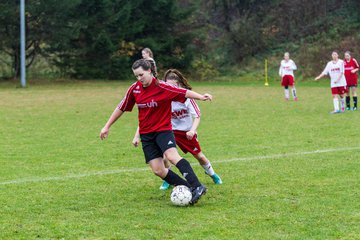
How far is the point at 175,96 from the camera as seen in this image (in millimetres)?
7719

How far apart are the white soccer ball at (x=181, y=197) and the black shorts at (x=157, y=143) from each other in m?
0.51

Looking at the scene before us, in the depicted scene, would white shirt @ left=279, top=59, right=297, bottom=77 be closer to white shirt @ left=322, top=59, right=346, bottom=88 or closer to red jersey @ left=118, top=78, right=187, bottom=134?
white shirt @ left=322, top=59, right=346, bottom=88

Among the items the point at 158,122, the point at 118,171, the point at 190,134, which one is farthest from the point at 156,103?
the point at 118,171

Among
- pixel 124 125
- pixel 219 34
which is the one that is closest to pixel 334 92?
pixel 124 125

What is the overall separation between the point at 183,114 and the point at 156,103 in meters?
1.11

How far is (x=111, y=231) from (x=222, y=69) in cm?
4182

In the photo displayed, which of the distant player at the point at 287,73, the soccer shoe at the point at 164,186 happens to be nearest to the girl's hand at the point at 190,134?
the soccer shoe at the point at 164,186

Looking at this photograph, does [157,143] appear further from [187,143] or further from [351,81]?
[351,81]

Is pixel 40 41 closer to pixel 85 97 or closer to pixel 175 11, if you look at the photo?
pixel 175 11

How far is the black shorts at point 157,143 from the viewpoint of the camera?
7.62m

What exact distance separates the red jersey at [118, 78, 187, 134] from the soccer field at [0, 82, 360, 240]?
2.87 ft

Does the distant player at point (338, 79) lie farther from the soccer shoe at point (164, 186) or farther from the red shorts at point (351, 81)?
the soccer shoe at point (164, 186)

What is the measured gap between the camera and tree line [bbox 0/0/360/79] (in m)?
40.5

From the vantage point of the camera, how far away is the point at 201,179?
9148mm
